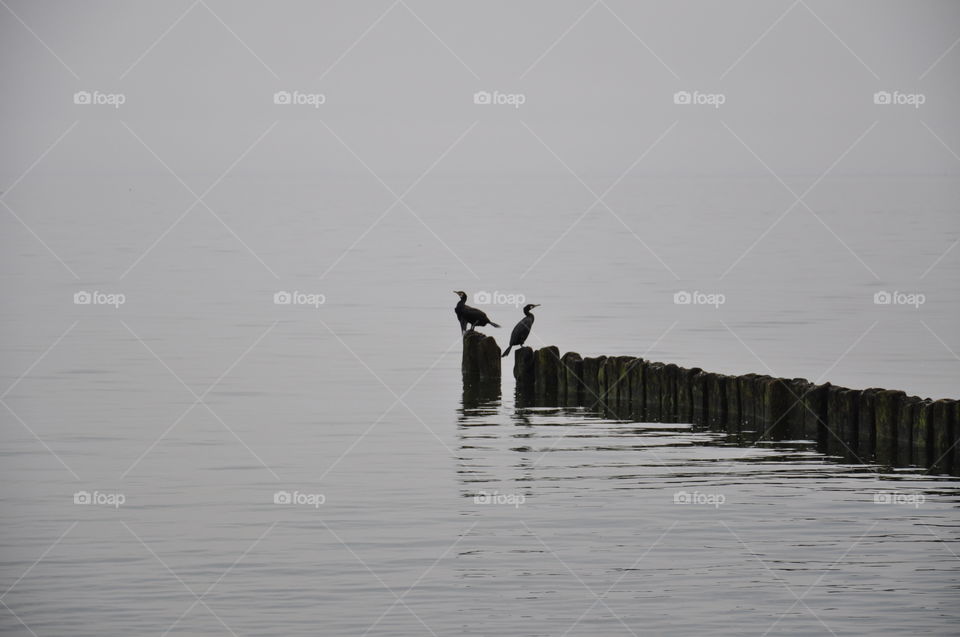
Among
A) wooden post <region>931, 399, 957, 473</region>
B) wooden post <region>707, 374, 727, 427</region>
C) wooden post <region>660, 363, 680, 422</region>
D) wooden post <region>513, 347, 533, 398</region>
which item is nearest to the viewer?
wooden post <region>931, 399, 957, 473</region>

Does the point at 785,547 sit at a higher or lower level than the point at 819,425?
lower

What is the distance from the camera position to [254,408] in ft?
82.3

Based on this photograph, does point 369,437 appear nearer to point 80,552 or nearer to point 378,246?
point 80,552

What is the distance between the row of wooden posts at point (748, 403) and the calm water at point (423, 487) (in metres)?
0.72

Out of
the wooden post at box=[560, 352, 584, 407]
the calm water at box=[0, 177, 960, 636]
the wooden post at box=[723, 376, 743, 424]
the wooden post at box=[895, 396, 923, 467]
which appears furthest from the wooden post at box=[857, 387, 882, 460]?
the wooden post at box=[560, 352, 584, 407]

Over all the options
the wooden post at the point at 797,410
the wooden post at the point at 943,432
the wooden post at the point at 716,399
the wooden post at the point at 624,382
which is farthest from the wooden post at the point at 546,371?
the wooden post at the point at 943,432

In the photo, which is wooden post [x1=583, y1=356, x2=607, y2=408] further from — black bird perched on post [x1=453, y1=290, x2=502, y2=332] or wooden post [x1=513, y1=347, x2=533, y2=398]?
black bird perched on post [x1=453, y1=290, x2=502, y2=332]

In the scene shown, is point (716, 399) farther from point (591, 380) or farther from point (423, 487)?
point (423, 487)

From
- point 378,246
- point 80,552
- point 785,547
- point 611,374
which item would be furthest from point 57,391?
point 378,246

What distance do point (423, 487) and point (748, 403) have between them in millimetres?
6368

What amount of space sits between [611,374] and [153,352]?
13303 millimetres

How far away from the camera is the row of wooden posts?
19094 mm

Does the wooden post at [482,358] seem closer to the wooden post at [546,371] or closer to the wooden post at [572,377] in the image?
the wooden post at [546,371]

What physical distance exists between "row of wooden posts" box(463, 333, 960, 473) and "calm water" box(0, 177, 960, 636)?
28.4 inches
